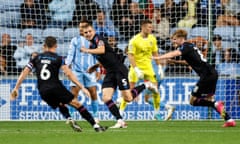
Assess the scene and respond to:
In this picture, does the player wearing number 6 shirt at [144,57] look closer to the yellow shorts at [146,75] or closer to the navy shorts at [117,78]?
the yellow shorts at [146,75]

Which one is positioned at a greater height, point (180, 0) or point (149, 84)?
point (180, 0)

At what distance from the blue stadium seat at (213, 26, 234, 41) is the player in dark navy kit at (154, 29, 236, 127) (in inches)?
167

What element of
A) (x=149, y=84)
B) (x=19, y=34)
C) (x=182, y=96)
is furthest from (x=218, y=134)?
(x=19, y=34)

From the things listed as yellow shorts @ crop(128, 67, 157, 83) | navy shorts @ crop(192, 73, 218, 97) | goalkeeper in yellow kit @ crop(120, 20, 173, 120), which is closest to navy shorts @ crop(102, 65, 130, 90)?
navy shorts @ crop(192, 73, 218, 97)

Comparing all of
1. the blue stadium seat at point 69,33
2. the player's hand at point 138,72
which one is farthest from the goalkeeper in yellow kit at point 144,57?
the blue stadium seat at point 69,33

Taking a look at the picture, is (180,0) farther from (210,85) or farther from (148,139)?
(148,139)

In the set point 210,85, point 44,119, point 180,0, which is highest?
point 180,0

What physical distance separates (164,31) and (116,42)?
126 cm

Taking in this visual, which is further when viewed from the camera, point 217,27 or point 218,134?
point 217,27

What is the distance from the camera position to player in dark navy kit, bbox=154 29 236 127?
14414 mm

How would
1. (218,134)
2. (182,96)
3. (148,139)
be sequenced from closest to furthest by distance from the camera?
(148,139), (218,134), (182,96)

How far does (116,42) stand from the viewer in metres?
19.5

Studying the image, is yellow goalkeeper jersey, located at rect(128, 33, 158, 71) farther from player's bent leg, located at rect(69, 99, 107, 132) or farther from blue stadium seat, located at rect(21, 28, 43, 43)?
player's bent leg, located at rect(69, 99, 107, 132)

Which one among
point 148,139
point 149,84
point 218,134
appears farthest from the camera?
point 149,84
